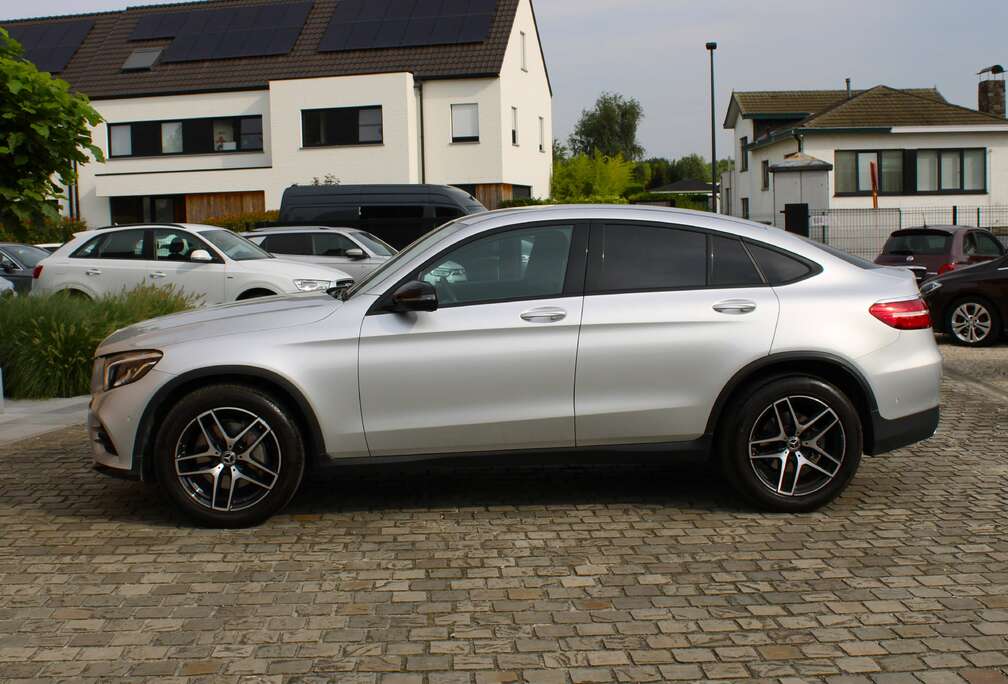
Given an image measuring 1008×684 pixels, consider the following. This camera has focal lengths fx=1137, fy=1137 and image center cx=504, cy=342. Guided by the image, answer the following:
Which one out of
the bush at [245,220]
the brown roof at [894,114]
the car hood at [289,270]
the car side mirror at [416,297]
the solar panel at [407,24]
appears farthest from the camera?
the brown roof at [894,114]

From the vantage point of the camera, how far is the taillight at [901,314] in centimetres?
628

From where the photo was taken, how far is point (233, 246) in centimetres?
1515

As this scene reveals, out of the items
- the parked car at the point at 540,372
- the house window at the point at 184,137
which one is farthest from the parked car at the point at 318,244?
the house window at the point at 184,137

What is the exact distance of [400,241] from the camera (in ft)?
76.8

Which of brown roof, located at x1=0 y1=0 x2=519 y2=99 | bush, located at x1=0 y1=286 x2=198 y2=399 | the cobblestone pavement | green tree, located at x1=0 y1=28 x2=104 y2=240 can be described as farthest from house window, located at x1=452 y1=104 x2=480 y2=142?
the cobblestone pavement

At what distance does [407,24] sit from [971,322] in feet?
96.3

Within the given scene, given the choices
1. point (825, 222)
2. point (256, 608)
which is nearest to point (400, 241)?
point (825, 222)

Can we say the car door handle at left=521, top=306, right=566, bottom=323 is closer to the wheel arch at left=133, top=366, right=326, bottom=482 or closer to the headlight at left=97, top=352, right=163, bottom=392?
the wheel arch at left=133, top=366, right=326, bottom=482

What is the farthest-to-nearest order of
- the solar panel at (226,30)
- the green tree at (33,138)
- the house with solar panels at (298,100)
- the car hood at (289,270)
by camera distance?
the solar panel at (226,30) < the house with solar panels at (298,100) < the car hood at (289,270) < the green tree at (33,138)

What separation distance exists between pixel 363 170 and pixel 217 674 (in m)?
35.8

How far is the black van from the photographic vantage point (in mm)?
23047

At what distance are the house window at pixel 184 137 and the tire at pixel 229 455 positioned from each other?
36.3 m

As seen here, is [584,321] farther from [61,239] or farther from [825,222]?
[61,239]

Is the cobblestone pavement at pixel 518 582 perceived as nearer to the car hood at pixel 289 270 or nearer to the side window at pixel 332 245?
the car hood at pixel 289 270
